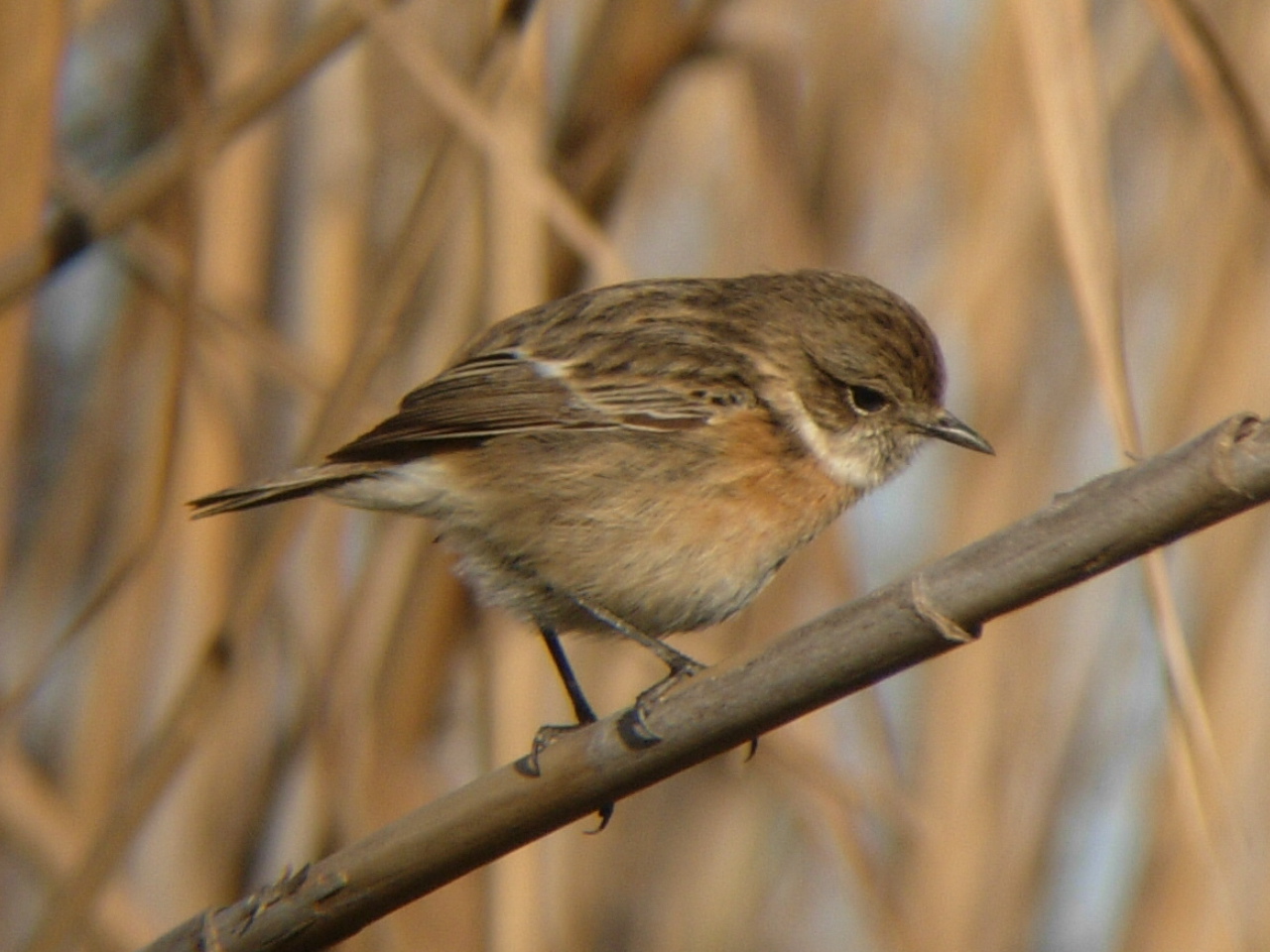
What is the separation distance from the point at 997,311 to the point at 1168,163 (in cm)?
55

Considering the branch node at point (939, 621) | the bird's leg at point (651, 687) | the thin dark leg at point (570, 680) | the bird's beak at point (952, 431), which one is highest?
the bird's beak at point (952, 431)

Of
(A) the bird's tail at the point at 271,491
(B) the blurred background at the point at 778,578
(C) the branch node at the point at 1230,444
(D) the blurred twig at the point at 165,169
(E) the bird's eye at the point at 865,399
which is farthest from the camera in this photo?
(B) the blurred background at the point at 778,578

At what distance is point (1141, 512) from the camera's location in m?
1.42

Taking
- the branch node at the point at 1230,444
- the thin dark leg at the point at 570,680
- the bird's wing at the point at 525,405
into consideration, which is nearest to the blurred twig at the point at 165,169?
the bird's wing at the point at 525,405

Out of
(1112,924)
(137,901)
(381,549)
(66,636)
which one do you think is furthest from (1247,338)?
(137,901)

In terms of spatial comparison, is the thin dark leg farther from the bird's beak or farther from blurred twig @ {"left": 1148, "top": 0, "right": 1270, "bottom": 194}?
blurred twig @ {"left": 1148, "top": 0, "right": 1270, "bottom": 194}

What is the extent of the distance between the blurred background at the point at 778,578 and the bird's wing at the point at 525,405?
16cm

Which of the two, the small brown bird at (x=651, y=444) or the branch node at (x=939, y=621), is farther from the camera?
the small brown bird at (x=651, y=444)

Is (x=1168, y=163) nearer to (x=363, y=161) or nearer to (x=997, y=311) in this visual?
(x=997, y=311)

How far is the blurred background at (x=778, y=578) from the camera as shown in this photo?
10.9ft

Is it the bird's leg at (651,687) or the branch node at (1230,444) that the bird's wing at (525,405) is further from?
the branch node at (1230,444)

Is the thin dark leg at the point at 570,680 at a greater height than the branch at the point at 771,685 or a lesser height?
greater

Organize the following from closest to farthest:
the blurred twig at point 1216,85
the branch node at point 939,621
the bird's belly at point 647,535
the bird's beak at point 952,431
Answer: the branch node at point 939,621 < the blurred twig at point 1216,85 < the bird's belly at point 647,535 < the bird's beak at point 952,431

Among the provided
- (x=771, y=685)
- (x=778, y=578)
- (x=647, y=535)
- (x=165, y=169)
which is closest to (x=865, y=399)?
(x=647, y=535)
